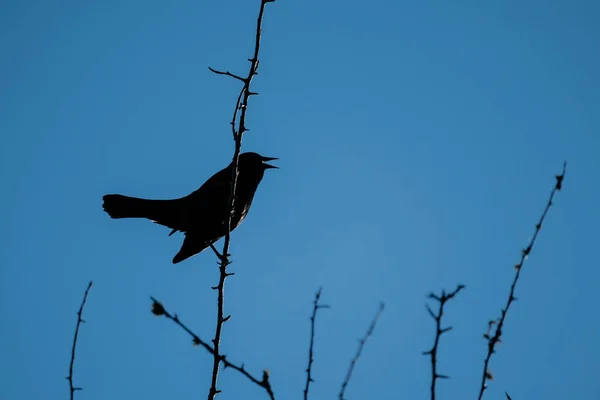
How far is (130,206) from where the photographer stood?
543cm

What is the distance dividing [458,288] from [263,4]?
1.60 m

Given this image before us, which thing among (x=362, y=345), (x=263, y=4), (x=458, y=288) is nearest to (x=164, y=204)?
(x=263, y=4)

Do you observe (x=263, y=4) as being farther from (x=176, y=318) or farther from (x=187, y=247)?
(x=187, y=247)

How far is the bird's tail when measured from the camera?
5.43 m

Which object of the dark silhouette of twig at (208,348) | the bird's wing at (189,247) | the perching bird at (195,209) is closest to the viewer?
the dark silhouette of twig at (208,348)

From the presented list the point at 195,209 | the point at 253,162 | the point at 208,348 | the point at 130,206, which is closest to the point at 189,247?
the point at 195,209

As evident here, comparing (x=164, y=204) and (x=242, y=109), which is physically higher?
(x=164, y=204)

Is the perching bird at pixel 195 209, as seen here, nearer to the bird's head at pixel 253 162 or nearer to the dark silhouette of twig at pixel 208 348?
the bird's head at pixel 253 162

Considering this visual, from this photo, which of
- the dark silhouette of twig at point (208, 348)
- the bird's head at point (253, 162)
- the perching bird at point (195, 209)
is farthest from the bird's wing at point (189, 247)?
the dark silhouette of twig at point (208, 348)

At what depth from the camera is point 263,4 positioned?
2881mm

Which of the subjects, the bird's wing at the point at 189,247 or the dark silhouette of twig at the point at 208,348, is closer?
the dark silhouette of twig at the point at 208,348

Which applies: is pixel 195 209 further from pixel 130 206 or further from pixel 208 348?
pixel 208 348

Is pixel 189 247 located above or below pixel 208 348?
above

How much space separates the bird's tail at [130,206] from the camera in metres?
5.43
